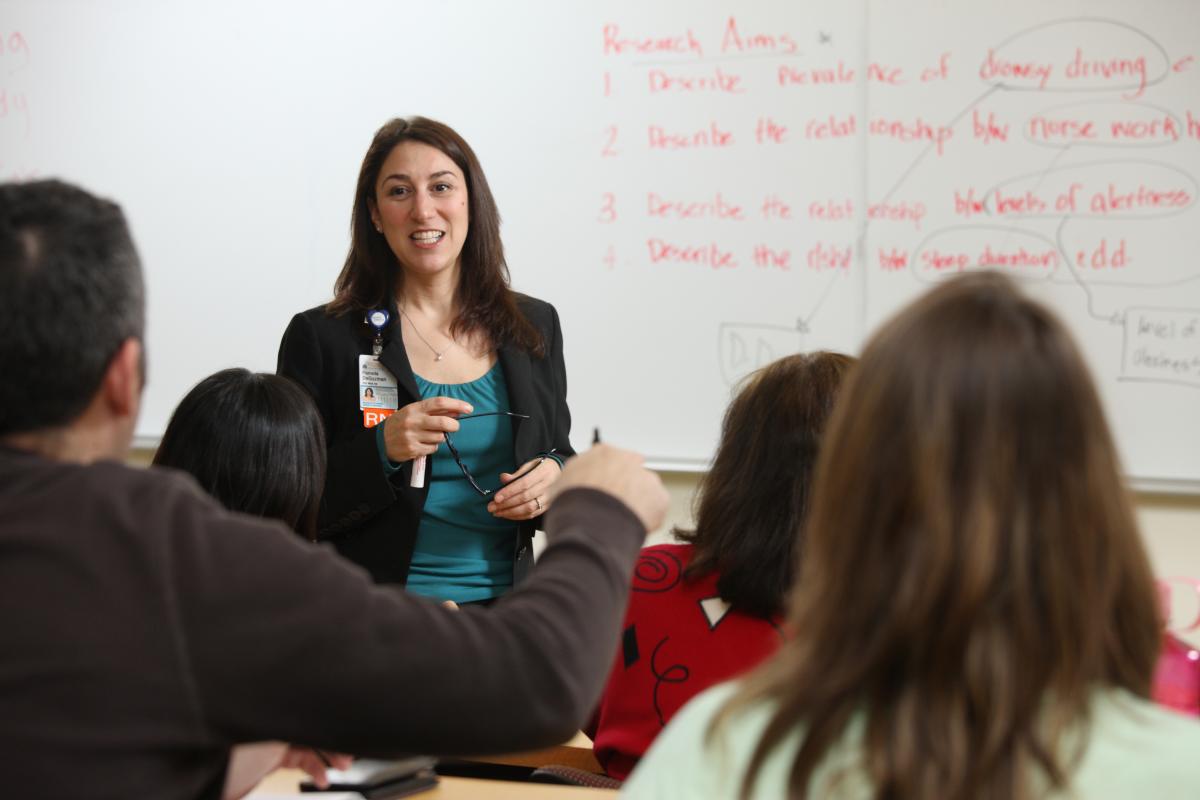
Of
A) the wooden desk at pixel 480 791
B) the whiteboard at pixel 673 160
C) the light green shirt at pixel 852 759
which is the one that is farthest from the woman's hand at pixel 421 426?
the light green shirt at pixel 852 759

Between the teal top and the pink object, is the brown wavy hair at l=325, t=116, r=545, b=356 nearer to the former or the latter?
the teal top

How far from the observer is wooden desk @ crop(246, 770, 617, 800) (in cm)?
169

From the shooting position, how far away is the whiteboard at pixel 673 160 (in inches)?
124

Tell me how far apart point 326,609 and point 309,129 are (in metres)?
2.99

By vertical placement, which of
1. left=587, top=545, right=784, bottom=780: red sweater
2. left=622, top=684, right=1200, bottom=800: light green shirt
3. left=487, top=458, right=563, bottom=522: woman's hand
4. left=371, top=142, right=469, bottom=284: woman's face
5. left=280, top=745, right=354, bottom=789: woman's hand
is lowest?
left=280, top=745, right=354, bottom=789: woman's hand

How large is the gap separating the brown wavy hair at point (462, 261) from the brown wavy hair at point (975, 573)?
5.76ft

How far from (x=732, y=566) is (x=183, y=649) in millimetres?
940

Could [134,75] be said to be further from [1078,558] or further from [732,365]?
[1078,558]

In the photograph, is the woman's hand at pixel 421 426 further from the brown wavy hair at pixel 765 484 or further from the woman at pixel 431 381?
the brown wavy hair at pixel 765 484

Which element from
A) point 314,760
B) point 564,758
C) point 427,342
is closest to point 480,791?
point 314,760

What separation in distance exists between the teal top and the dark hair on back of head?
1.81 ft

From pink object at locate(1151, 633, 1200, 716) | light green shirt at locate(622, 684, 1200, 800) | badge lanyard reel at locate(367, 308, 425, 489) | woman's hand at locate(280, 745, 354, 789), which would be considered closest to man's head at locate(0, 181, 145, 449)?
light green shirt at locate(622, 684, 1200, 800)

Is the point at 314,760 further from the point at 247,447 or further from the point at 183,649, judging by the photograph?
the point at 183,649

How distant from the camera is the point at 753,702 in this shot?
0.87 m
